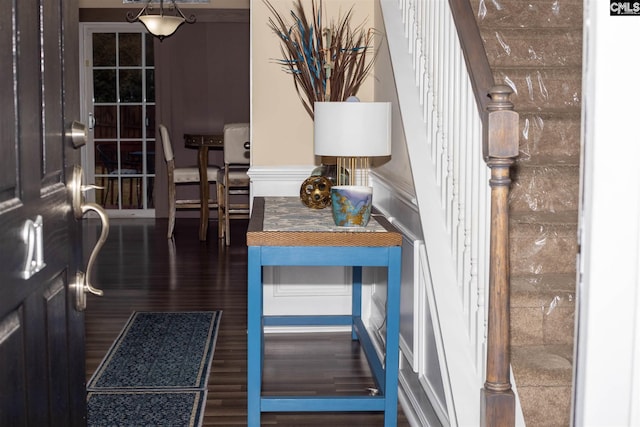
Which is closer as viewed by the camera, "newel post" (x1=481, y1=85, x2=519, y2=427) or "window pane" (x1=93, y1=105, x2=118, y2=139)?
"newel post" (x1=481, y1=85, x2=519, y2=427)

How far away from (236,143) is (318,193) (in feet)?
16.0

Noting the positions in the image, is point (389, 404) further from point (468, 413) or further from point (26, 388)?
point (26, 388)

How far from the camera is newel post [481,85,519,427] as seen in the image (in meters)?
2.27

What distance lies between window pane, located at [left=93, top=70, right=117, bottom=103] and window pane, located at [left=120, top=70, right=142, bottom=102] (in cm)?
11

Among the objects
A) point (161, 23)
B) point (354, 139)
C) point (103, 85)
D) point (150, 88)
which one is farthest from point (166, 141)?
point (354, 139)

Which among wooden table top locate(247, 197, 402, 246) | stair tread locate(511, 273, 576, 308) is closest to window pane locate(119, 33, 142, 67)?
wooden table top locate(247, 197, 402, 246)

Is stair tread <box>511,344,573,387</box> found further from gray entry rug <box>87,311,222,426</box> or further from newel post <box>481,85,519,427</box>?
gray entry rug <box>87,311,222,426</box>

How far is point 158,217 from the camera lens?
11102 millimetres

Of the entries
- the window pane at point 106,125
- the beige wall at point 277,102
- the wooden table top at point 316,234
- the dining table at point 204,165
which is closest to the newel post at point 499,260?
the wooden table top at point 316,234

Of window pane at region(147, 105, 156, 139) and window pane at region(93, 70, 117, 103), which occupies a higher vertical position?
window pane at region(93, 70, 117, 103)

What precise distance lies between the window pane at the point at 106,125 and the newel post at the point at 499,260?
30.7ft

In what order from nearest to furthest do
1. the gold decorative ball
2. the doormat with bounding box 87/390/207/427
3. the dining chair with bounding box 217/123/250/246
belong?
the doormat with bounding box 87/390/207/427 → the gold decorative ball → the dining chair with bounding box 217/123/250/246

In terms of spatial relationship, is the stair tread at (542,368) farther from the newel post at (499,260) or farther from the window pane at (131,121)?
the window pane at (131,121)

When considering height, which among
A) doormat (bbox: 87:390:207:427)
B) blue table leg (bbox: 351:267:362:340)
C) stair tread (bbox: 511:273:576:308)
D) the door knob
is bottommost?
doormat (bbox: 87:390:207:427)
